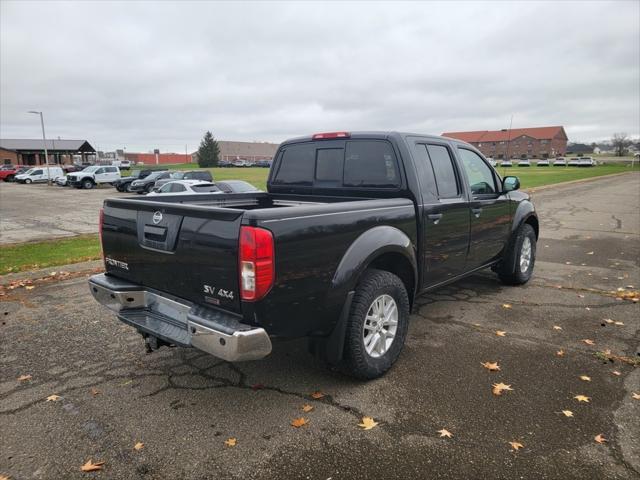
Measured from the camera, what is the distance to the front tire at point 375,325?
340 cm

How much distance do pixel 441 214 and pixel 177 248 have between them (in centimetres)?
250

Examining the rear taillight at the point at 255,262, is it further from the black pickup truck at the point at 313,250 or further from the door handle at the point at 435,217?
the door handle at the point at 435,217

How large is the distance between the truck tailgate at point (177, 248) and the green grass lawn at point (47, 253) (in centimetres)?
496

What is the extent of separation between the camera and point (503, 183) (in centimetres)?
→ 557

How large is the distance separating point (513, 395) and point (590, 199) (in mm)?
19977

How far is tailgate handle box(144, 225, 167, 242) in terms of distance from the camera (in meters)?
3.21

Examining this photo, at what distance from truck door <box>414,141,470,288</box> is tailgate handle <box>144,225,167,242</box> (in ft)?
7.35

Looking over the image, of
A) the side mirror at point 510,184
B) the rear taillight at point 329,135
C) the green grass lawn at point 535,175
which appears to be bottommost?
the green grass lawn at point 535,175

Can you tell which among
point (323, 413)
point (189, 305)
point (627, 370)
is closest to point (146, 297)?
point (189, 305)

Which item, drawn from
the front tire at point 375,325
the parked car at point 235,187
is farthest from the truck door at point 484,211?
the parked car at point 235,187

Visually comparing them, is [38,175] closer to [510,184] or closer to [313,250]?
[510,184]

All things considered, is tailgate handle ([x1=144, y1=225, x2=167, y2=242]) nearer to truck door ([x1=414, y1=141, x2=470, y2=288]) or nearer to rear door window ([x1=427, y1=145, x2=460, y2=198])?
truck door ([x1=414, y1=141, x2=470, y2=288])

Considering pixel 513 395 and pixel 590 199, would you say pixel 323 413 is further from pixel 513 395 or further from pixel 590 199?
pixel 590 199

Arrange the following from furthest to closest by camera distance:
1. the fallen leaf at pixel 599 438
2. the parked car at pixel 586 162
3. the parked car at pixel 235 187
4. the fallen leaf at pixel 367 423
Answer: the parked car at pixel 586 162 → the parked car at pixel 235 187 → the fallen leaf at pixel 367 423 → the fallen leaf at pixel 599 438
